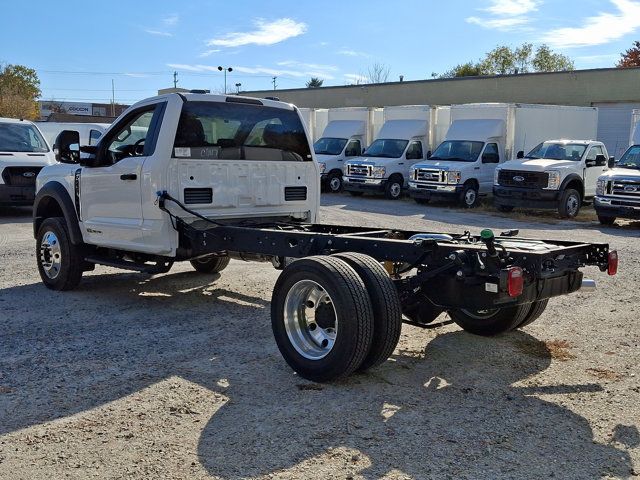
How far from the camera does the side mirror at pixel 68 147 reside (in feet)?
26.2

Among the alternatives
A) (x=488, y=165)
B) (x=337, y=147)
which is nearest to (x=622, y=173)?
(x=488, y=165)

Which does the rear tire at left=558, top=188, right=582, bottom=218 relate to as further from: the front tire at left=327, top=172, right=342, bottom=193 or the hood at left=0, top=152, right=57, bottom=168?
the hood at left=0, top=152, right=57, bottom=168

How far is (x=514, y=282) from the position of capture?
180 inches

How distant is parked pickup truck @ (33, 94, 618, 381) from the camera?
4.89m

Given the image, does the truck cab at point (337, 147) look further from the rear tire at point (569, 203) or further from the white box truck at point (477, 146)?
the rear tire at point (569, 203)

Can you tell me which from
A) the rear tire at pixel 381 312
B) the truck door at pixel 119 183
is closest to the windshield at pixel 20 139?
the truck door at pixel 119 183

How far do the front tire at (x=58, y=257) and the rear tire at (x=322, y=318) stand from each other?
12.2 feet

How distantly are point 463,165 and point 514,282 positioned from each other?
654 inches

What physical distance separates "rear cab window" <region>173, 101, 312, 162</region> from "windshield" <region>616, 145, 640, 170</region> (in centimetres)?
1159

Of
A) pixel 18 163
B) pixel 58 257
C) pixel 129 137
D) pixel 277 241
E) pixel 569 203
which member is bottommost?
pixel 58 257

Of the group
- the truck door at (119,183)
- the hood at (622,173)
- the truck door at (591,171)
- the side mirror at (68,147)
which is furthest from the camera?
the truck door at (591,171)

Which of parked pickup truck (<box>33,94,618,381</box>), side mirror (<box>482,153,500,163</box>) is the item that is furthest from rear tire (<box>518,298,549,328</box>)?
side mirror (<box>482,153,500,163</box>)

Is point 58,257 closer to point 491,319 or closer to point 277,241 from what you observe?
point 277,241

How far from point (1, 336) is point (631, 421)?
5.32 meters
